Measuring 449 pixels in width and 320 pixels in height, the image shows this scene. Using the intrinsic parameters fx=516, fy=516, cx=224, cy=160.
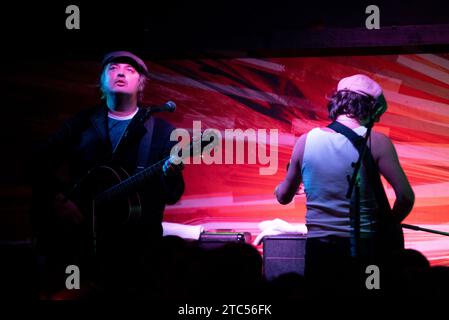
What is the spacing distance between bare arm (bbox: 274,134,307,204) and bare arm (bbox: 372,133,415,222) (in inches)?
17.9

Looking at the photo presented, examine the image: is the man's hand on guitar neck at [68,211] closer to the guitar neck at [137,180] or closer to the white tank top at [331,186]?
the guitar neck at [137,180]

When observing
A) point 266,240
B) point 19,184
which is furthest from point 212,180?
point 19,184

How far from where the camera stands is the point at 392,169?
3.11 meters

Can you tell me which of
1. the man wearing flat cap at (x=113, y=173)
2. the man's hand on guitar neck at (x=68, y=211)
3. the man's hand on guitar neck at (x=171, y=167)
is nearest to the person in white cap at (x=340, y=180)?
the man's hand on guitar neck at (x=171, y=167)

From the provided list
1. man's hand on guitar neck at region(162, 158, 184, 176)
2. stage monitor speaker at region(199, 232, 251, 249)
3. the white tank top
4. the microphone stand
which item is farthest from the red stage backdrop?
the microphone stand

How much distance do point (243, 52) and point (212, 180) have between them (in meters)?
1.38

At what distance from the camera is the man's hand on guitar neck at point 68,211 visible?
14.1ft

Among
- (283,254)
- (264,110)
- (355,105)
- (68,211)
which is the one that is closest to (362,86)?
(355,105)

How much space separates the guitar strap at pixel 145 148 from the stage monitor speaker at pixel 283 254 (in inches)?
49.8


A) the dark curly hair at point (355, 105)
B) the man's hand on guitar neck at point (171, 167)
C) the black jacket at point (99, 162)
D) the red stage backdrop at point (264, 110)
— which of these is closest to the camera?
the dark curly hair at point (355, 105)

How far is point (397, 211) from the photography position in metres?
3.21

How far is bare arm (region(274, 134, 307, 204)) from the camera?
333cm

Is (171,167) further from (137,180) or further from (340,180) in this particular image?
(340,180)
